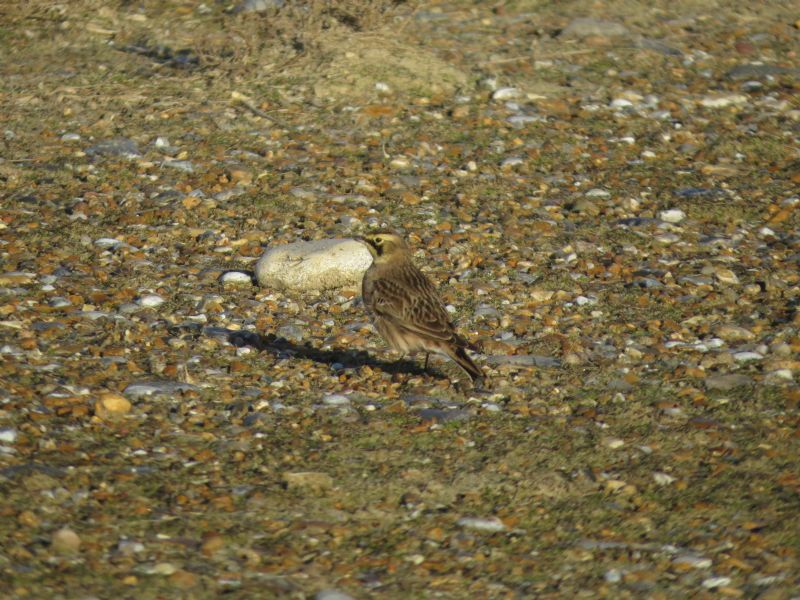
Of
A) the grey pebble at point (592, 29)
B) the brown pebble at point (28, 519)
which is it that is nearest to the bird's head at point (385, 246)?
the brown pebble at point (28, 519)

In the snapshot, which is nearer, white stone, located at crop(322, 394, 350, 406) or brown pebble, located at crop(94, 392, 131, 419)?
brown pebble, located at crop(94, 392, 131, 419)

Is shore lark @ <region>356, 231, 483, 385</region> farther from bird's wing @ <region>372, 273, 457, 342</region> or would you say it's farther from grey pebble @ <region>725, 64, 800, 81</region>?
grey pebble @ <region>725, 64, 800, 81</region>

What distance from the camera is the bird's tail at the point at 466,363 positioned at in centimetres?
809

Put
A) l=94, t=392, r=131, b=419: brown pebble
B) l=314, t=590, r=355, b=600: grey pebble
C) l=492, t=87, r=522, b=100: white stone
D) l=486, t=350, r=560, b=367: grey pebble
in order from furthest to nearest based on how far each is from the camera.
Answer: l=492, t=87, r=522, b=100: white stone → l=486, t=350, r=560, b=367: grey pebble → l=94, t=392, r=131, b=419: brown pebble → l=314, t=590, r=355, b=600: grey pebble

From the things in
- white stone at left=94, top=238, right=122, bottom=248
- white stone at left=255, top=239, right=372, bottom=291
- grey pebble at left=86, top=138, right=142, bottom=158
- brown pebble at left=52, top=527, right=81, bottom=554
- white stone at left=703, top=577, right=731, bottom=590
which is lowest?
white stone at left=94, top=238, right=122, bottom=248

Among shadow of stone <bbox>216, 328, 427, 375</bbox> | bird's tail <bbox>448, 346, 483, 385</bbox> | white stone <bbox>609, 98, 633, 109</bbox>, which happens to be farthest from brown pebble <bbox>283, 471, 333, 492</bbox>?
white stone <bbox>609, 98, 633, 109</bbox>

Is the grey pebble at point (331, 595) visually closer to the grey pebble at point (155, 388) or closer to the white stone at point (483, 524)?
the white stone at point (483, 524)

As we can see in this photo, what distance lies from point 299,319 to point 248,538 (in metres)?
3.27

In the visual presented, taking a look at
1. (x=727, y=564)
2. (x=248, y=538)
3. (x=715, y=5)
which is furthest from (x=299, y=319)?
(x=715, y=5)

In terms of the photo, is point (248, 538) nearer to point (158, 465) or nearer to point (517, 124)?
point (158, 465)

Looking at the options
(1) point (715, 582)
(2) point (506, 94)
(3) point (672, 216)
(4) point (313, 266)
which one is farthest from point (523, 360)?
(2) point (506, 94)

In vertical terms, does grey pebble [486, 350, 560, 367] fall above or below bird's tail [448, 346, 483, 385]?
below

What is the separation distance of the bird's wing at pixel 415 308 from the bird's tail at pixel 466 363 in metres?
0.10

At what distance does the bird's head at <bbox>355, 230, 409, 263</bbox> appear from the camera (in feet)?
29.8
